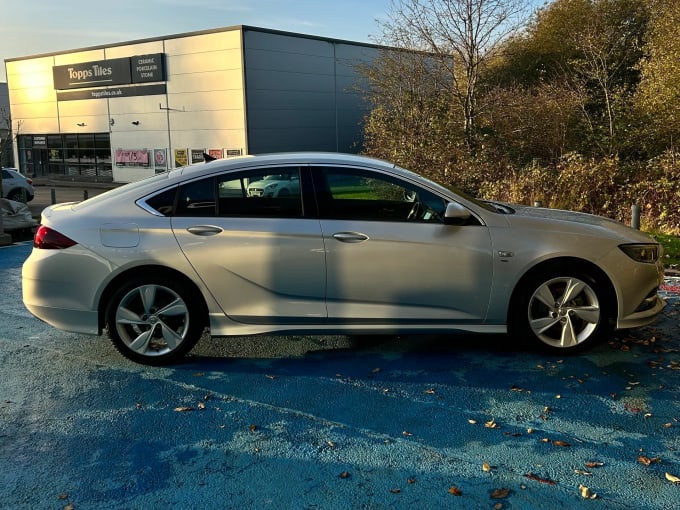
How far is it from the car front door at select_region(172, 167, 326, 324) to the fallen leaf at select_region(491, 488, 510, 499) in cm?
199

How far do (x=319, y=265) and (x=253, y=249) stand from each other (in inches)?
19.8

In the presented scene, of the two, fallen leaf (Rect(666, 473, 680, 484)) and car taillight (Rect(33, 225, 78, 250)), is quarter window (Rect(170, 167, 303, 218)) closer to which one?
car taillight (Rect(33, 225, 78, 250))

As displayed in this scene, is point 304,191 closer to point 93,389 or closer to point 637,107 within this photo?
point 93,389

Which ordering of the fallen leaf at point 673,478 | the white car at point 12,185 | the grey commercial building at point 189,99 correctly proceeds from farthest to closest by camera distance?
1. the grey commercial building at point 189,99
2. the white car at point 12,185
3. the fallen leaf at point 673,478

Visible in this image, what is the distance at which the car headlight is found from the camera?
4691 millimetres

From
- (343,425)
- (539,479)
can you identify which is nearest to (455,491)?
(539,479)

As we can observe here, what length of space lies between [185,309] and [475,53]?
12.7 meters

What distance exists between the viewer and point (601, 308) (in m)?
4.70

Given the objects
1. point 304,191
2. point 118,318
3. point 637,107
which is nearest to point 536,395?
point 304,191

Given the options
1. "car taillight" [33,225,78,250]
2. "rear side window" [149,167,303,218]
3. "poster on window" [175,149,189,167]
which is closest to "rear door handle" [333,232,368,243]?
"rear side window" [149,167,303,218]

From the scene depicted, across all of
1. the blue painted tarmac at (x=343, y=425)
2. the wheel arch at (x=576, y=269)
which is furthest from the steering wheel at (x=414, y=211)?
the blue painted tarmac at (x=343, y=425)

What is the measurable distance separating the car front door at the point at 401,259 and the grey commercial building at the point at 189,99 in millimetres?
25420

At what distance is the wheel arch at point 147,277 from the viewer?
15.1 feet

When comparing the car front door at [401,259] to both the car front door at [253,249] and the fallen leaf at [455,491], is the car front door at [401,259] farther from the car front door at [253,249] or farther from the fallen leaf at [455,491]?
the fallen leaf at [455,491]
